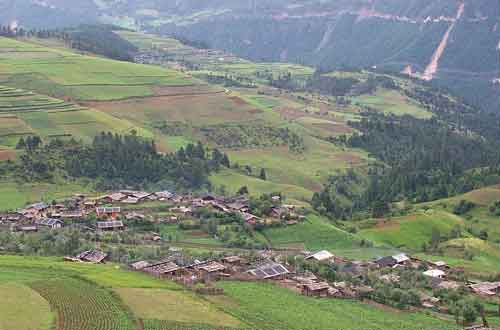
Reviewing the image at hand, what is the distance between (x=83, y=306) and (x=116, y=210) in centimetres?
3647

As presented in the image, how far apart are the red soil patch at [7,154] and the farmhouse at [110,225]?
25563 mm

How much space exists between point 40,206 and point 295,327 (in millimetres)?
43629

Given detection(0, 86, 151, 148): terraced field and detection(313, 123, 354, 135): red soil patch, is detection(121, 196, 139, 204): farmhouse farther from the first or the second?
detection(313, 123, 354, 135): red soil patch

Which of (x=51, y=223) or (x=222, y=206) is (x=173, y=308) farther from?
(x=222, y=206)

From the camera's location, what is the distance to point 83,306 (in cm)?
4550

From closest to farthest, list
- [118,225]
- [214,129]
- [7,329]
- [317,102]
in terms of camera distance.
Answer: [7,329], [118,225], [214,129], [317,102]

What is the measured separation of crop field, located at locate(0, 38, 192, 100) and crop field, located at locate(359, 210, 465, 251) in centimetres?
6696

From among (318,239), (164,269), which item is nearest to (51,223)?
(164,269)

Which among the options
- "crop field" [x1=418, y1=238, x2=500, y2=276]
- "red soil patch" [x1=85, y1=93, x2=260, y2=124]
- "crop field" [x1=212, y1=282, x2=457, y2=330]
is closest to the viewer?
"crop field" [x1=212, y1=282, x2=457, y2=330]

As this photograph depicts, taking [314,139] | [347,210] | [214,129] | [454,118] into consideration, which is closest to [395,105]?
[454,118]

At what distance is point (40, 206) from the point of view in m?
83.2

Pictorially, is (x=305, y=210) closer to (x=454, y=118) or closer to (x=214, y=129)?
(x=214, y=129)

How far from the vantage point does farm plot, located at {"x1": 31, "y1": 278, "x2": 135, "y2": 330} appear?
42.3 metres

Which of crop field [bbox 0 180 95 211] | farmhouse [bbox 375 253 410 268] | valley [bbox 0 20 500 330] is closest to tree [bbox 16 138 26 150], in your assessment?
valley [bbox 0 20 500 330]
